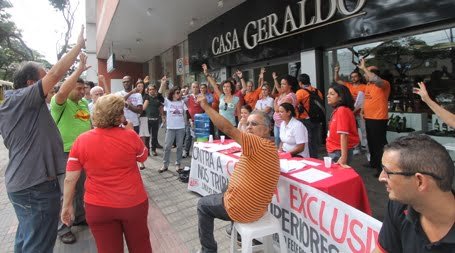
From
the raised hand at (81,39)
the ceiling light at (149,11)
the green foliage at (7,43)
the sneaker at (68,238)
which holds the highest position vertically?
the green foliage at (7,43)

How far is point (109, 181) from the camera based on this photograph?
86.1 inches

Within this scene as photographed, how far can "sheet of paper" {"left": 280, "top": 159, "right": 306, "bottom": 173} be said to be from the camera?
286cm

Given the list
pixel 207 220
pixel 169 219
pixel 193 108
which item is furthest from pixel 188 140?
pixel 207 220

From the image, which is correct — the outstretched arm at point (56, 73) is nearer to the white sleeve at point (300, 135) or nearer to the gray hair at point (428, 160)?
the gray hair at point (428, 160)

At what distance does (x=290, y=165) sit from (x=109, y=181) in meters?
1.68

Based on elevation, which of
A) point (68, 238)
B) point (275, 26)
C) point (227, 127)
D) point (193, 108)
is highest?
point (275, 26)

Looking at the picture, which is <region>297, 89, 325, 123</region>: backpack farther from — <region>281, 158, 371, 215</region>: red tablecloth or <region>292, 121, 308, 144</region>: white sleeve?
<region>281, 158, 371, 215</region>: red tablecloth

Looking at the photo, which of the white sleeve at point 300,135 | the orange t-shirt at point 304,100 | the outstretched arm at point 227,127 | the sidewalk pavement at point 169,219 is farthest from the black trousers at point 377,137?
the outstretched arm at point 227,127

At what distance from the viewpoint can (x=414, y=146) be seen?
1.24 m

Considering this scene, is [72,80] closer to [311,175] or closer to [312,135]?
[311,175]

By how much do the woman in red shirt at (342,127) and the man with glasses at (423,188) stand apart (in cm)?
185

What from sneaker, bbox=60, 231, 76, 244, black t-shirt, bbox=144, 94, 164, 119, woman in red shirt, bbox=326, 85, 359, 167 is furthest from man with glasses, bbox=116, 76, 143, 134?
woman in red shirt, bbox=326, 85, 359, 167

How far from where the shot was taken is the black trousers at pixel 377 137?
5016 millimetres

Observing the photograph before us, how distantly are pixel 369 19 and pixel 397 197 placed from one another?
482cm
